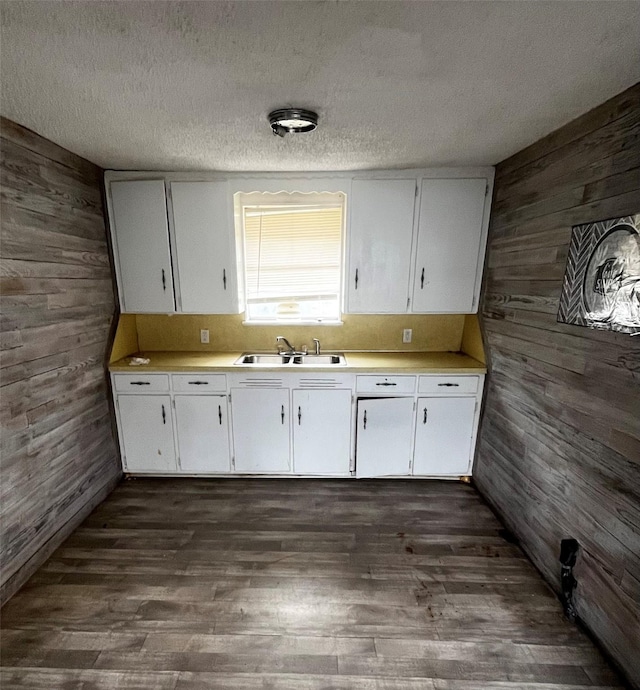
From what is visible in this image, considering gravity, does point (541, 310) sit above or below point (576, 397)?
above

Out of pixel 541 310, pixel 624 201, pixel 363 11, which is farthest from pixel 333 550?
pixel 363 11

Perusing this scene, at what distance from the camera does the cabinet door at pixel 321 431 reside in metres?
2.54

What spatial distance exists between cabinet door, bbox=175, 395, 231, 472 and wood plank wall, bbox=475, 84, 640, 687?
79.7 inches

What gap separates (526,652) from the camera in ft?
4.84

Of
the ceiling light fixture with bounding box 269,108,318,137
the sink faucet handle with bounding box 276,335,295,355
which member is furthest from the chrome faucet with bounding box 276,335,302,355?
the ceiling light fixture with bounding box 269,108,318,137

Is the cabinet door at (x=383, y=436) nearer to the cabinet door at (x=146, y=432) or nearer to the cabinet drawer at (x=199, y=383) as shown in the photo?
the cabinet drawer at (x=199, y=383)

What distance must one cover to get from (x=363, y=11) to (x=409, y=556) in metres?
2.49

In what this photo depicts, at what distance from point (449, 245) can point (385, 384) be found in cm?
117

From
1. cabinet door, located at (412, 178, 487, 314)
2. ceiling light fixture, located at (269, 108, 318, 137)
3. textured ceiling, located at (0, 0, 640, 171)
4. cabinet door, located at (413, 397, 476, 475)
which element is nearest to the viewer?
textured ceiling, located at (0, 0, 640, 171)

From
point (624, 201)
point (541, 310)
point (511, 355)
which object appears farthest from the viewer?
point (511, 355)

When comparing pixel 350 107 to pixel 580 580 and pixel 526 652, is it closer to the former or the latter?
pixel 580 580

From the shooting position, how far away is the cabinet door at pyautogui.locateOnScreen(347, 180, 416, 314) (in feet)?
8.04

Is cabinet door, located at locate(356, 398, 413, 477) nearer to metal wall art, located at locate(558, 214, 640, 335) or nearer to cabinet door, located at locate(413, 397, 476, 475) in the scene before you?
cabinet door, located at locate(413, 397, 476, 475)

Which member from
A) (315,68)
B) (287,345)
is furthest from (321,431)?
(315,68)
